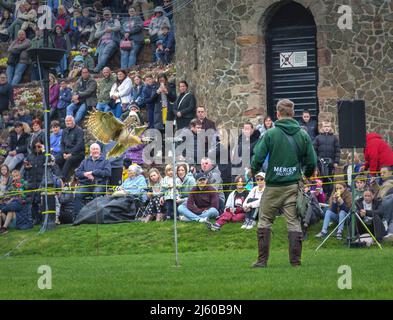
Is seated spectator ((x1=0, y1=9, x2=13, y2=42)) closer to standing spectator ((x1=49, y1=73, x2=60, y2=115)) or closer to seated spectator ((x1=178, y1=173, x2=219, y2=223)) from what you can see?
standing spectator ((x1=49, y1=73, x2=60, y2=115))

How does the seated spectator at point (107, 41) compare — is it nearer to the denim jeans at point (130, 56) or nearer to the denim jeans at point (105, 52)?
the denim jeans at point (105, 52)

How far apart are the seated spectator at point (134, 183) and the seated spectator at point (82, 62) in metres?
9.99

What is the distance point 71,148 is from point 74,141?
0.19m

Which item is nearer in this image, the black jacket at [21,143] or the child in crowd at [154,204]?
the child in crowd at [154,204]

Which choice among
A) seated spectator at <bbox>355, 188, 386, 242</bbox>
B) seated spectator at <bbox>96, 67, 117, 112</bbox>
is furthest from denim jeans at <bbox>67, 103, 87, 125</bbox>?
seated spectator at <bbox>355, 188, 386, 242</bbox>

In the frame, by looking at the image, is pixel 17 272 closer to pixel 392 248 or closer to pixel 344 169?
pixel 392 248

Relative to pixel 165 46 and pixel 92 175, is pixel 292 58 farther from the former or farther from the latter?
pixel 92 175

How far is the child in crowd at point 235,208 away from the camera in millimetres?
26453

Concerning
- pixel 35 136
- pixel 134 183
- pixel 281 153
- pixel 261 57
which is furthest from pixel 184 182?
pixel 281 153

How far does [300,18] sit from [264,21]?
3.06ft

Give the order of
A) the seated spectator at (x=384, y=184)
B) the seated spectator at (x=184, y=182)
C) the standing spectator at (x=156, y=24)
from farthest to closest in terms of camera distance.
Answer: the standing spectator at (x=156, y=24) → the seated spectator at (x=184, y=182) → the seated spectator at (x=384, y=184)

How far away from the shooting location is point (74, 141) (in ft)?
102

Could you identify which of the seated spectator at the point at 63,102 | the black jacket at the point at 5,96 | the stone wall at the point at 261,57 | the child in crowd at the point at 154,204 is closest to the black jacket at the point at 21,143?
the seated spectator at the point at 63,102
